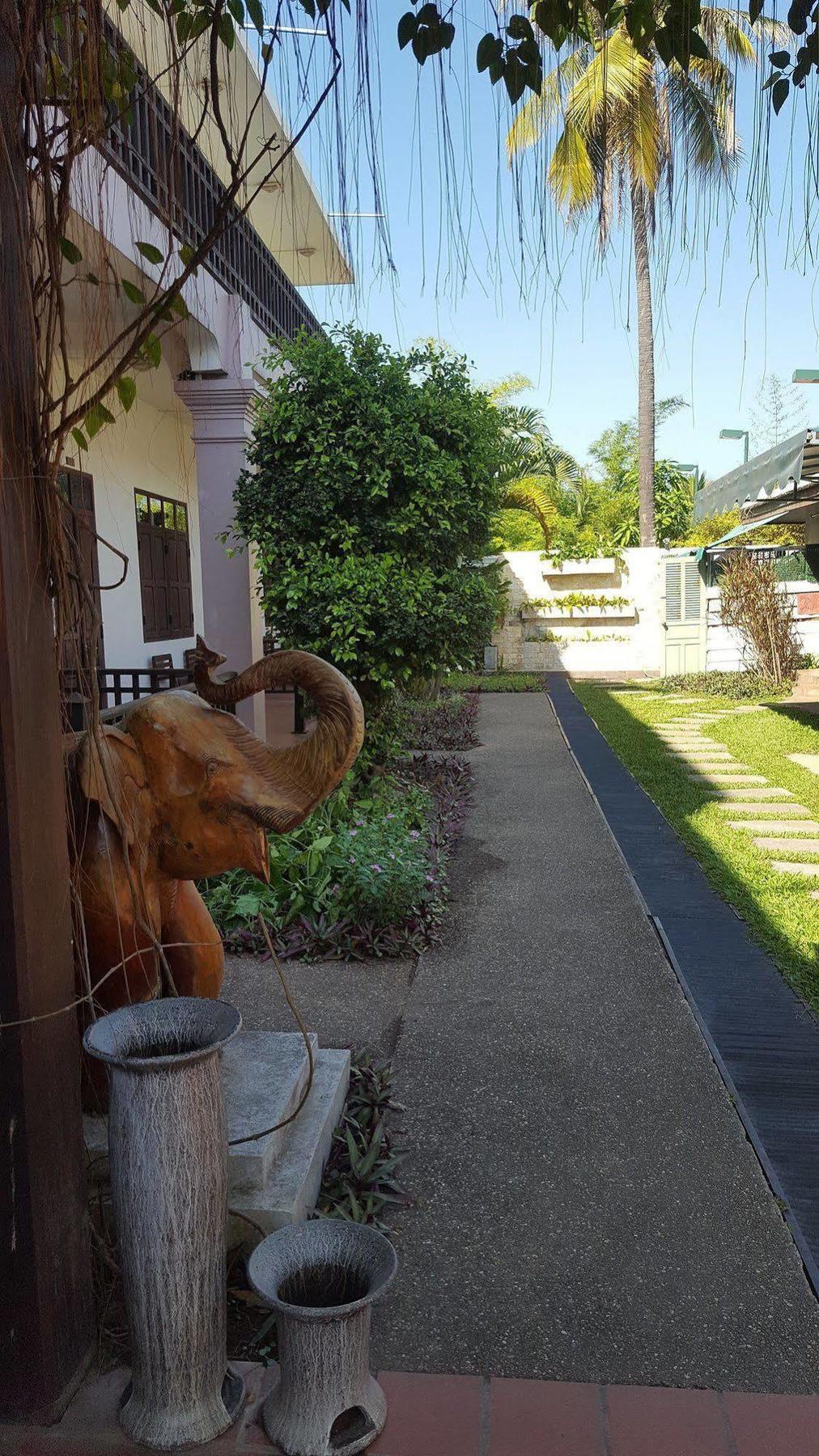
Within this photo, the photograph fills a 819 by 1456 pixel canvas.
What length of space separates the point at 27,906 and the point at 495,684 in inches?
648

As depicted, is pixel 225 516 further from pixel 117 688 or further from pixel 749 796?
pixel 749 796

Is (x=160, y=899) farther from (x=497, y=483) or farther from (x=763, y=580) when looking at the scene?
(x=763, y=580)

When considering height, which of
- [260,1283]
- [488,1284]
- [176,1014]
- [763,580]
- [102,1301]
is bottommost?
[488,1284]

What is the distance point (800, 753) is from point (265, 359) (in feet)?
22.7

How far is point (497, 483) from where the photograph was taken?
8.20m

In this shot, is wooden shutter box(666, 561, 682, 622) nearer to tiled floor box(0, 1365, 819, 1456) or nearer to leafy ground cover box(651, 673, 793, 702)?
leafy ground cover box(651, 673, 793, 702)

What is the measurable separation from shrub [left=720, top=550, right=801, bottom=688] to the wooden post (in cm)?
1574

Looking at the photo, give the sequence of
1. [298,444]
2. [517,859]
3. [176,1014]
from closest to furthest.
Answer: [176,1014] < [517,859] < [298,444]

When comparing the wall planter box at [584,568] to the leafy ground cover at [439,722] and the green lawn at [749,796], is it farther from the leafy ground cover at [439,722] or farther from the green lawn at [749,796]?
the leafy ground cover at [439,722]

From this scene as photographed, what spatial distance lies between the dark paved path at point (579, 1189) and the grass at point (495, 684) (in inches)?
478

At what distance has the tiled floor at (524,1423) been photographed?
1965mm

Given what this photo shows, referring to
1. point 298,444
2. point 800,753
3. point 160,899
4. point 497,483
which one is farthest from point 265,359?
point 800,753

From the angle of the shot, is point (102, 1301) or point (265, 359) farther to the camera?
point (265, 359)

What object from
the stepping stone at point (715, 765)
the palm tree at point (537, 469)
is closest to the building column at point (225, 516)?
the stepping stone at point (715, 765)
